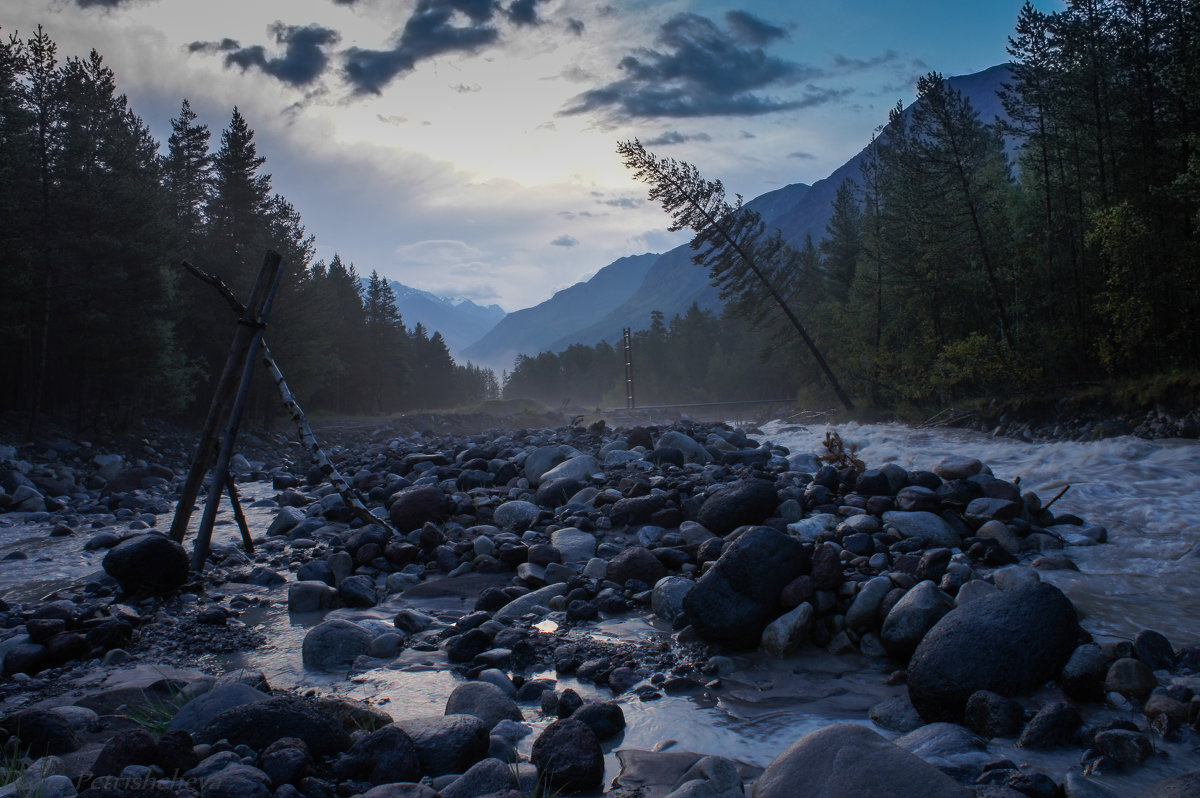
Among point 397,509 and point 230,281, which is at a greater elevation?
point 230,281

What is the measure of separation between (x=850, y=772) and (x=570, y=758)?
1.31 meters

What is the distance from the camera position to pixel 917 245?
3125cm

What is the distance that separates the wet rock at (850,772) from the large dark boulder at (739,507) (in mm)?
4553

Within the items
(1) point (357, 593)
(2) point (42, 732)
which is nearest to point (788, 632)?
(1) point (357, 593)

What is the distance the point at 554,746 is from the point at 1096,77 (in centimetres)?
2915

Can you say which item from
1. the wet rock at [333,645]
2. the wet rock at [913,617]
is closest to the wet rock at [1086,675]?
the wet rock at [913,617]

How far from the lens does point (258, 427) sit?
34656 mm

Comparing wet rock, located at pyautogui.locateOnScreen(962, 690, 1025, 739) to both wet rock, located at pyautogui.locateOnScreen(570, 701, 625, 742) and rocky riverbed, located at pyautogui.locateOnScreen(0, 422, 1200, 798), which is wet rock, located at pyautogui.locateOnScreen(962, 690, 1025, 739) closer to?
rocky riverbed, located at pyautogui.locateOnScreen(0, 422, 1200, 798)

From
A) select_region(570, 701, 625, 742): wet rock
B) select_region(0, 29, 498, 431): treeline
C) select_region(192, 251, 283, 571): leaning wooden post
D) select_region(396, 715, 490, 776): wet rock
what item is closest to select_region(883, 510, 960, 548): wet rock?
select_region(570, 701, 625, 742): wet rock

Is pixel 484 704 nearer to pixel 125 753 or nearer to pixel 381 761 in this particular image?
pixel 381 761

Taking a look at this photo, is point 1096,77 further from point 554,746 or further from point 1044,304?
point 554,746

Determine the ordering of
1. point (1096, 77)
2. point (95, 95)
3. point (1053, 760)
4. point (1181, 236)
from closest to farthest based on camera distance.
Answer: point (1053, 760), point (1181, 236), point (1096, 77), point (95, 95)

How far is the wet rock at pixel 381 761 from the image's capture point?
3127 mm

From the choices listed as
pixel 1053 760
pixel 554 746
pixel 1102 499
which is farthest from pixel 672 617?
pixel 1102 499
